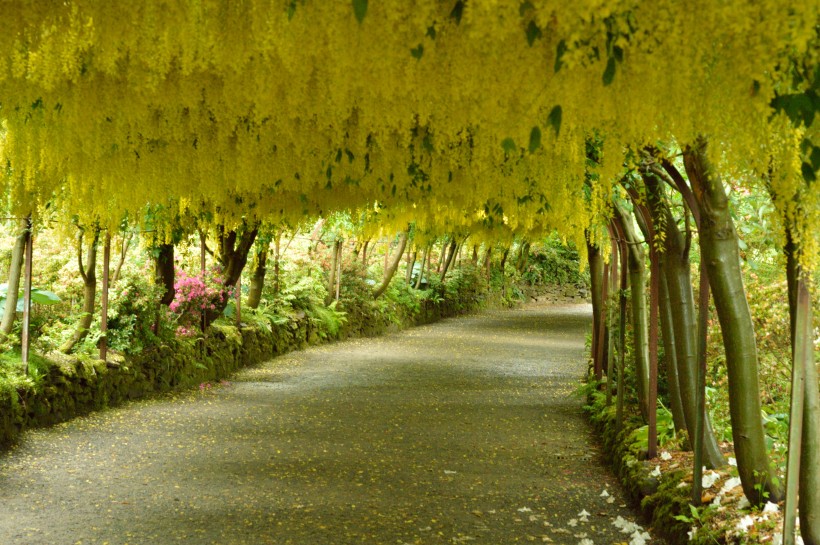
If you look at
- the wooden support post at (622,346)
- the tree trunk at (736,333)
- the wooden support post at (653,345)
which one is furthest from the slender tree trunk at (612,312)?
the tree trunk at (736,333)

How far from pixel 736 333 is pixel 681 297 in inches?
44.4

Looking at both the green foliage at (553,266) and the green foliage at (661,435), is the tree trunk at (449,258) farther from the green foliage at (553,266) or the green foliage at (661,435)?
the green foliage at (661,435)

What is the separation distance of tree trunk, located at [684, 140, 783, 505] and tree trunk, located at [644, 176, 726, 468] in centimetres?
93

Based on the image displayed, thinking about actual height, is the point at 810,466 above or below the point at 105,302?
below

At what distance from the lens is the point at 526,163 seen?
430cm

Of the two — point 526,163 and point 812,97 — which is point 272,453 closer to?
point 526,163

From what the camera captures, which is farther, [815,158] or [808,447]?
[808,447]

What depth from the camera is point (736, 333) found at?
3279 mm

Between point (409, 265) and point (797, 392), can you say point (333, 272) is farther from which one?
point (797, 392)

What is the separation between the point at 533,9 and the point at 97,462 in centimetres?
458

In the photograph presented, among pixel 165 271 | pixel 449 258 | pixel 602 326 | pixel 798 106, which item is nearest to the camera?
pixel 798 106

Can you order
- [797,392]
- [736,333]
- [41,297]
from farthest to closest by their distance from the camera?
1. [41,297]
2. [736,333]
3. [797,392]

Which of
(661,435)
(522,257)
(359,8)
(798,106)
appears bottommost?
(661,435)

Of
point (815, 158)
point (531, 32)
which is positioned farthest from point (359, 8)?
point (815, 158)
